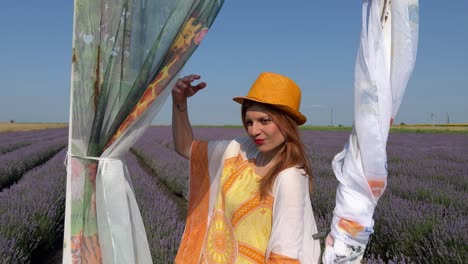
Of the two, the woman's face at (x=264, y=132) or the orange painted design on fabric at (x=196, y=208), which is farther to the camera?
the orange painted design on fabric at (x=196, y=208)

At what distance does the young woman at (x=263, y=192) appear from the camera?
132 centimetres

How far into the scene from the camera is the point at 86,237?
1513mm

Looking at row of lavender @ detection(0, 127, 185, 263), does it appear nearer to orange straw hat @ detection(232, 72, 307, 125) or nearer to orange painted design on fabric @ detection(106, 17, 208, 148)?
orange painted design on fabric @ detection(106, 17, 208, 148)

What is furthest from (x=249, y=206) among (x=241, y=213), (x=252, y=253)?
(x=252, y=253)

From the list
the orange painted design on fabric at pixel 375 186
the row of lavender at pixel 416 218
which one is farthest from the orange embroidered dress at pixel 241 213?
the row of lavender at pixel 416 218

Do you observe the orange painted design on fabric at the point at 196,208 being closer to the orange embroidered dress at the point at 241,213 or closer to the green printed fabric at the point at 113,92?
the orange embroidered dress at the point at 241,213

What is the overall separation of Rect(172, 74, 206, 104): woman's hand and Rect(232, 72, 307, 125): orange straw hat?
0.82 feet

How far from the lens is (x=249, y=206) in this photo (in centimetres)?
143

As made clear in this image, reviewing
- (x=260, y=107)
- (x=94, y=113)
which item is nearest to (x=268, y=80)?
(x=260, y=107)

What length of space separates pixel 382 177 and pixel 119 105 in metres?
0.89

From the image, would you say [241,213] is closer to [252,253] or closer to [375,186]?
[252,253]

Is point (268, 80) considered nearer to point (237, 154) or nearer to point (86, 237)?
point (237, 154)

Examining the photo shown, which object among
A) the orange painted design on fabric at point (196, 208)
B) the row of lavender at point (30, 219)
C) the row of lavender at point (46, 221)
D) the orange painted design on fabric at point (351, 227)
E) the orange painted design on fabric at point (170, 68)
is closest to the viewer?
the orange painted design on fabric at point (351, 227)

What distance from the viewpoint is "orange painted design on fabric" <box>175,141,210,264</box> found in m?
1.63
